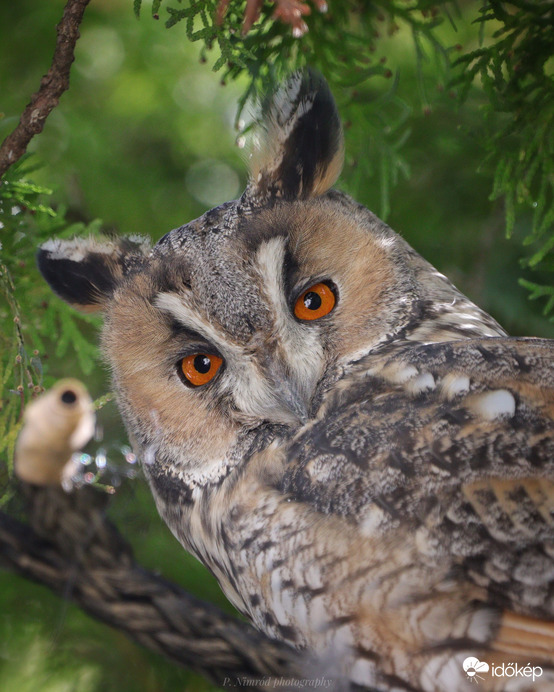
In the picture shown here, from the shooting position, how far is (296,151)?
1.68 m

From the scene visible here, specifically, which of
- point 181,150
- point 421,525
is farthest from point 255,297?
point 181,150

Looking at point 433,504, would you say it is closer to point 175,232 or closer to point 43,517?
point 43,517

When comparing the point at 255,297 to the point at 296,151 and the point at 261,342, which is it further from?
the point at 296,151

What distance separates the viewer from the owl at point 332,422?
3.90 feet

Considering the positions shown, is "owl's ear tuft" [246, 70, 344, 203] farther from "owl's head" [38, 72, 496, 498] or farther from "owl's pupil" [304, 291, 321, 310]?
"owl's pupil" [304, 291, 321, 310]

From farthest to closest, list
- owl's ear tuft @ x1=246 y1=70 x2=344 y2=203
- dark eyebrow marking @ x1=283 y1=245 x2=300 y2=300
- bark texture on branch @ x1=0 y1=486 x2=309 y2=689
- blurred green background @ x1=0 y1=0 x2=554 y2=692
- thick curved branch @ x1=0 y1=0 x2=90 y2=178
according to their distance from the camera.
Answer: blurred green background @ x1=0 y1=0 x2=554 y2=692 < owl's ear tuft @ x1=246 y1=70 x2=344 y2=203 < dark eyebrow marking @ x1=283 y1=245 x2=300 y2=300 < thick curved branch @ x1=0 y1=0 x2=90 y2=178 < bark texture on branch @ x1=0 y1=486 x2=309 y2=689

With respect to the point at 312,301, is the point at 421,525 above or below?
below

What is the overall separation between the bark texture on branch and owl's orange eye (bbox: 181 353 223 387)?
0.68 m

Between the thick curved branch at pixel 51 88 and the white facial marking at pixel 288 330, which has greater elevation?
the thick curved branch at pixel 51 88

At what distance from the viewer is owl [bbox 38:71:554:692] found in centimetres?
119

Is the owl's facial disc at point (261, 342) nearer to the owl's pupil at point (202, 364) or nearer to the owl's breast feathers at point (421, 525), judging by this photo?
the owl's pupil at point (202, 364)

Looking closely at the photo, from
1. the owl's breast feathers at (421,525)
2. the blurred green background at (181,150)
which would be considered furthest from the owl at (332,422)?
the blurred green background at (181,150)

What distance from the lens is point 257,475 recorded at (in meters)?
1.45

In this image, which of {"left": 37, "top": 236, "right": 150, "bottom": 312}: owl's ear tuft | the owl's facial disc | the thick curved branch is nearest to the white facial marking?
the owl's facial disc
